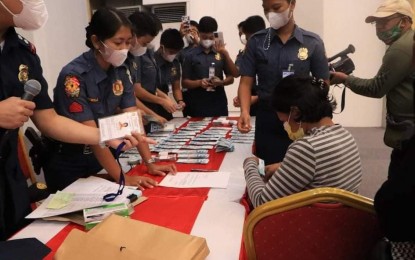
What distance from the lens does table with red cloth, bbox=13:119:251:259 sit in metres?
1.08

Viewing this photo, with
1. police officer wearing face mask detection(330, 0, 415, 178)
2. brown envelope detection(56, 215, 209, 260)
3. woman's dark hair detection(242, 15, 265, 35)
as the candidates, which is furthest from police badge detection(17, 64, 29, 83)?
woman's dark hair detection(242, 15, 265, 35)

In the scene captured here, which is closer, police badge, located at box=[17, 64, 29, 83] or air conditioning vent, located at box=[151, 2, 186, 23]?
police badge, located at box=[17, 64, 29, 83]

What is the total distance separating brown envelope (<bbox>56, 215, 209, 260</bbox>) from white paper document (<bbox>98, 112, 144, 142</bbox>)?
1.13ft

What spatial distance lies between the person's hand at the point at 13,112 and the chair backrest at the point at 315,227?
78cm

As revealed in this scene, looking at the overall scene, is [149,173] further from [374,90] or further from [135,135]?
[374,90]

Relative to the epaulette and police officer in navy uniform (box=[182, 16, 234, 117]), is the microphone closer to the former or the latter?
the epaulette

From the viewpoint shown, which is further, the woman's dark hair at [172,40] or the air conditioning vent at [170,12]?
the air conditioning vent at [170,12]

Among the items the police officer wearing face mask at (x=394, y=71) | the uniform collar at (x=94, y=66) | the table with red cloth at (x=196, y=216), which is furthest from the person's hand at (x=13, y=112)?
the police officer wearing face mask at (x=394, y=71)

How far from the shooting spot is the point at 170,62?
3.48 meters

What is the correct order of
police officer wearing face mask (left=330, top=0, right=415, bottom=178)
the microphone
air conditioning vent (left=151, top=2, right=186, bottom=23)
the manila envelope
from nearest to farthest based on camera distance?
1. the manila envelope
2. the microphone
3. police officer wearing face mask (left=330, top=0, right=415, bottom=178)
4. air conditioning vent (left=151, top=2, right=186, bottom=23)

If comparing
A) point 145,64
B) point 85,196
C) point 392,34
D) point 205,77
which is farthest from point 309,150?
point 205,77

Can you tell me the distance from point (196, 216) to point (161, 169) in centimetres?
50

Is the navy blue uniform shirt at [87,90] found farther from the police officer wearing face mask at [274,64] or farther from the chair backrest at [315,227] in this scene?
the chair backrest at [315,227]

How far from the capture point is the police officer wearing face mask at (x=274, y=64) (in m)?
1.89
